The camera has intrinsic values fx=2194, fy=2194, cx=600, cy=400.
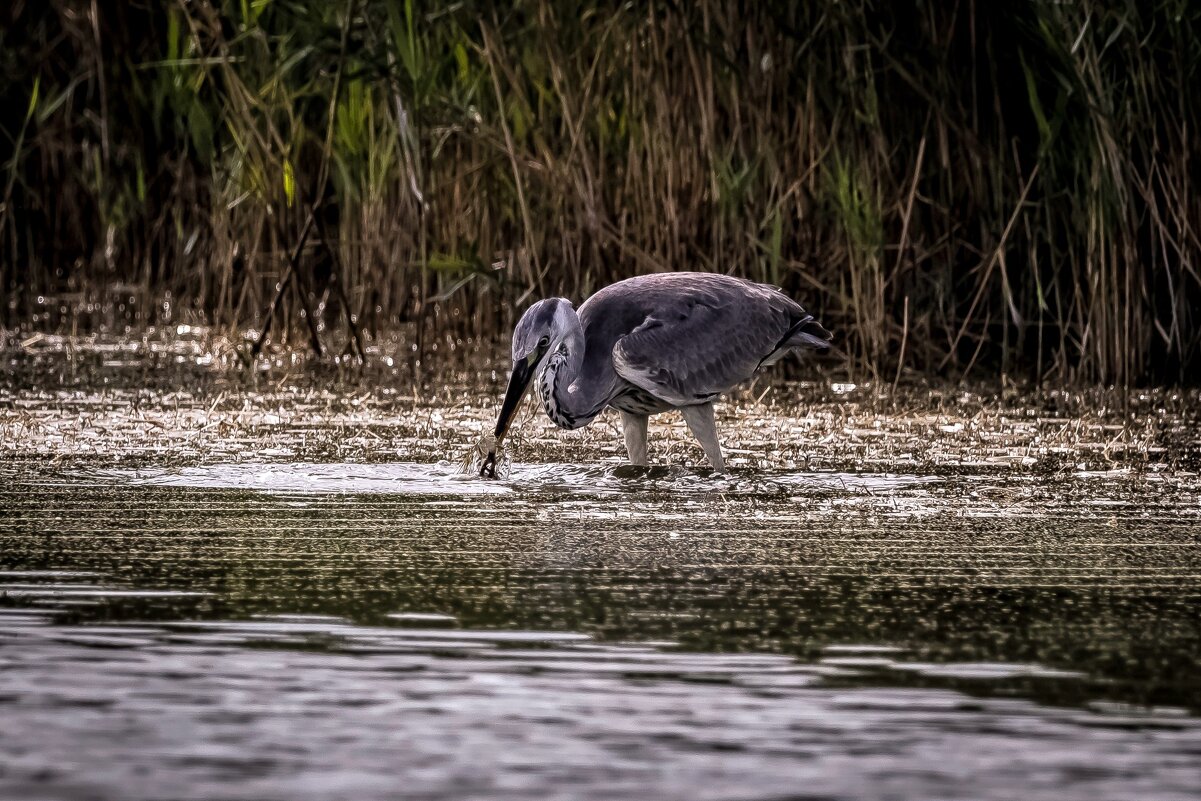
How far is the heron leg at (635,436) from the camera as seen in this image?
20.5 feet

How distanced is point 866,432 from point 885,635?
3024 millimetres

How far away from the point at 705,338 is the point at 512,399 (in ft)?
2.24

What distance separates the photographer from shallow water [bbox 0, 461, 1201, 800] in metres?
2.90

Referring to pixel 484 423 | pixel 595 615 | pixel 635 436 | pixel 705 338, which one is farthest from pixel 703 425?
pixel 595 615

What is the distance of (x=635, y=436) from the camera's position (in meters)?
6.34

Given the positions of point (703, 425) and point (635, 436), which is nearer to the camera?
point (703, 425)

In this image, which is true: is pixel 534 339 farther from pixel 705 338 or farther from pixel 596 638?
pixel 596 638

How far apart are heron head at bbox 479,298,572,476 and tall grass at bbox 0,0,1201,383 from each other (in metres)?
2.01

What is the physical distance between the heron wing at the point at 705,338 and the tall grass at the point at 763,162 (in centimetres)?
123

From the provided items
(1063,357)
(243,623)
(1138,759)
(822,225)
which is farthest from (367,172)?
(1138,759)

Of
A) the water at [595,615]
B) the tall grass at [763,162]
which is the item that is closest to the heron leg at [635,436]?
the water at [595,615]

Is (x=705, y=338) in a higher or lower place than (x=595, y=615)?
higher

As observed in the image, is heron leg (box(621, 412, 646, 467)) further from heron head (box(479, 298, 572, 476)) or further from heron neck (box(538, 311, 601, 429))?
heron head (box(479, 298, 572, 476))

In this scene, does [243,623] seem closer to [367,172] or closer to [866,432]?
[866,432]
